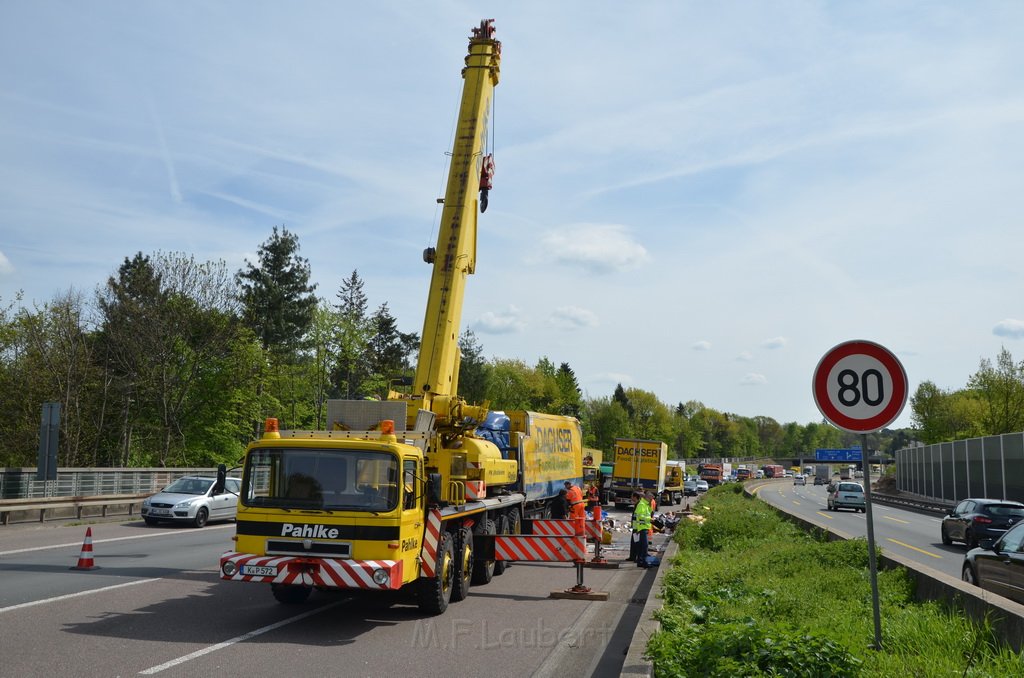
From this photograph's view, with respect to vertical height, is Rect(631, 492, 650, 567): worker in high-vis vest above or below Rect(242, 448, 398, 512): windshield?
below

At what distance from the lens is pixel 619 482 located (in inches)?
1687

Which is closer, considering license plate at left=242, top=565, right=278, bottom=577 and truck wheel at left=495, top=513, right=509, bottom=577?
license plate at left=242, top=565, right=278, bottom=577

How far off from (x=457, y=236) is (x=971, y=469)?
44438 millimetres

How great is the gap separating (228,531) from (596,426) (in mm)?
86065

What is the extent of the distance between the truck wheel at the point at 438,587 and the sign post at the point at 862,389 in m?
5.63

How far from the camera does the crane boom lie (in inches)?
612

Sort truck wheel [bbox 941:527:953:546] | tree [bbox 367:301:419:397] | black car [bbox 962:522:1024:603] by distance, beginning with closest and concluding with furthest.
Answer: black car [bbox 962:522:1024:603]
truck wheel [bbox 941:527:953:546]
tree [bbox 367:301:419:397]

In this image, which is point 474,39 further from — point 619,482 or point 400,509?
point 619,482

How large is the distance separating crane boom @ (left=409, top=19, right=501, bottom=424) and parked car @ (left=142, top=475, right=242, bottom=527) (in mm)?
10546

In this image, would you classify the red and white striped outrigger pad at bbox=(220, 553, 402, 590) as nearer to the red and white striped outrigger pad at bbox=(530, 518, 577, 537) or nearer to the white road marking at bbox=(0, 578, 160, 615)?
the white road marking at bbox=(0, 578, 160, 615)

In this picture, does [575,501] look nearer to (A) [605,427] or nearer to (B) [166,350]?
(B) [166,350]

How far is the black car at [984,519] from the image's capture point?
21156 mm

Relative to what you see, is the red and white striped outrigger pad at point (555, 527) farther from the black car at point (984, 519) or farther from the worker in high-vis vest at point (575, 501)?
the black car at point (984, 519)

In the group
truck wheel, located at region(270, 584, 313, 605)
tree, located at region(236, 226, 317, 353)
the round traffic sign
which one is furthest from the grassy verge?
tree, located at region(236, 226, 317, 353)
